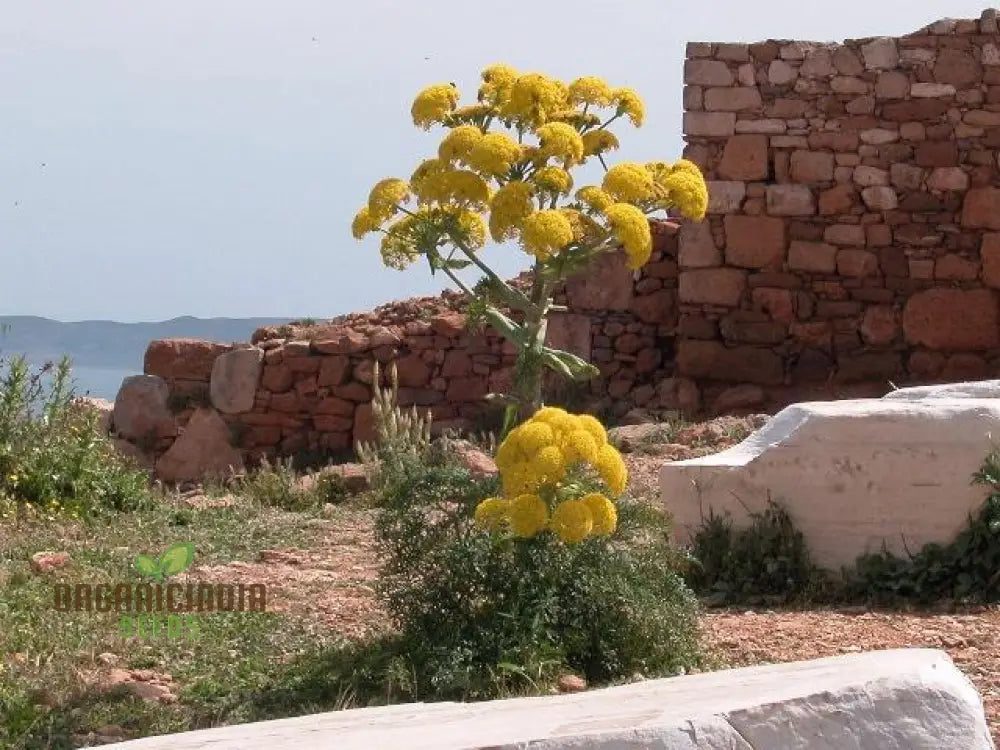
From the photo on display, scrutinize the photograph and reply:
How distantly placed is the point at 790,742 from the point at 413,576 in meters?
3.03

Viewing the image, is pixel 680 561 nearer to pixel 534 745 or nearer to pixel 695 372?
pixel 534 745

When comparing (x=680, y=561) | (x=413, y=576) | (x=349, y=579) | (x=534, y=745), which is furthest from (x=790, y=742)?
(x=349, y=579)

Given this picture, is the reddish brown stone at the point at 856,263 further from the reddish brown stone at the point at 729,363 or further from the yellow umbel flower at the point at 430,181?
the yellow umbel flower at the point at 430,181

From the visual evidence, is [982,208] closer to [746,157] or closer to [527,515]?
[746,157]

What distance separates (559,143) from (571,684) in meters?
2.25

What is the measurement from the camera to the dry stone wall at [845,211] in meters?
13.5

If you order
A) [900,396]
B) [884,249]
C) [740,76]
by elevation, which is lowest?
[900,396]

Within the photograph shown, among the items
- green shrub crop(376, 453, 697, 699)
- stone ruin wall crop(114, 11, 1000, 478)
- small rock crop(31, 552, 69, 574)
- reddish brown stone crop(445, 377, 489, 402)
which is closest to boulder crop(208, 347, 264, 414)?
stone ruin wall crop(114, 11, 1000, 478)

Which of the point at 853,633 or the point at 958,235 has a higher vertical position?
the point at 958,235

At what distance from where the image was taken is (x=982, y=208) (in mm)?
13461

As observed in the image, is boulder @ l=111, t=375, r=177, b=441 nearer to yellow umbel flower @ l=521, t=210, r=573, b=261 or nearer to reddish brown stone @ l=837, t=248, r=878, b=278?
reddish brown stone @ l=837, t=248, r=878, b=278

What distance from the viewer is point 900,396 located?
8328mm

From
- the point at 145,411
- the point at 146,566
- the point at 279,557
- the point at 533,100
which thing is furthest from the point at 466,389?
the point at 533,100

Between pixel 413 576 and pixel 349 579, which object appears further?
pixel 349 579
